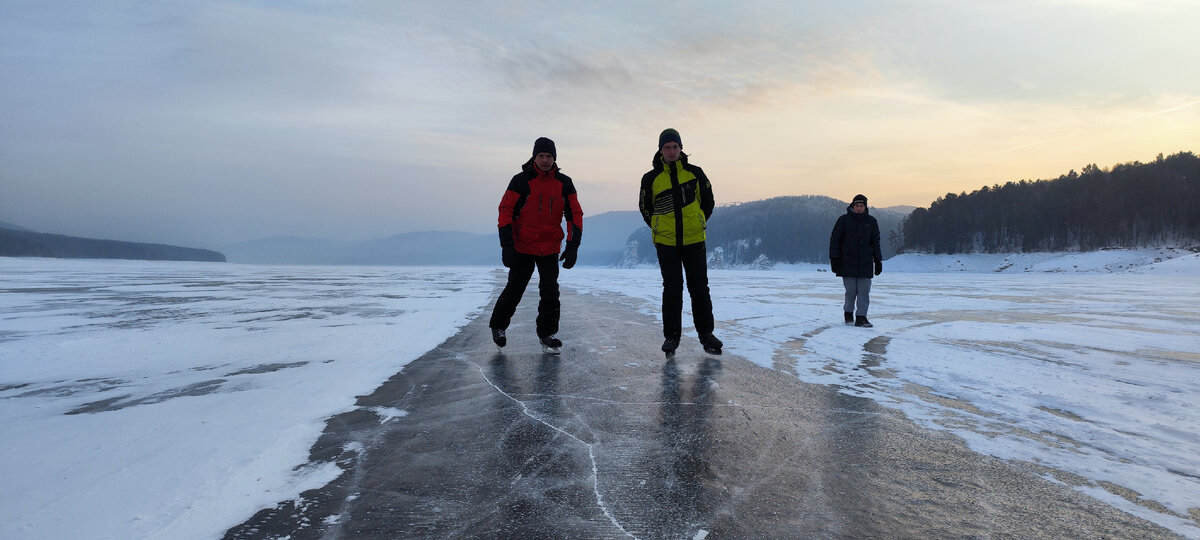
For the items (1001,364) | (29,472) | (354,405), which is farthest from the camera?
(1001,364)

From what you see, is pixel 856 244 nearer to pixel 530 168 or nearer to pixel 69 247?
pixel 530 168

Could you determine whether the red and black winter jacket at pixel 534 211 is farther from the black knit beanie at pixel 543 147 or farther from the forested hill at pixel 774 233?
the forested hill at pixel 774 233

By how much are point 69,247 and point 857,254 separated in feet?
607

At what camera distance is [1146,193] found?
2333 inches

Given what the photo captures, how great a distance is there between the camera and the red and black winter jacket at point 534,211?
15.7 ft

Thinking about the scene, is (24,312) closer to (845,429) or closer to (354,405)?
(354,405)

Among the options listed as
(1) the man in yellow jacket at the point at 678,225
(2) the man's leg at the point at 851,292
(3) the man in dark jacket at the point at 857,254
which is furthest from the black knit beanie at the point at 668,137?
(2) the man's leg at the point at 851,292

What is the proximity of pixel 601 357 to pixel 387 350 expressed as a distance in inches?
77.0

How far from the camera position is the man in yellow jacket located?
458 cm

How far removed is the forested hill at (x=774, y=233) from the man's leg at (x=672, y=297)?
98.5 metres

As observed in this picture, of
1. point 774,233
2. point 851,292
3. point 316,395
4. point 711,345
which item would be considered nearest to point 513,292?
point 711,345

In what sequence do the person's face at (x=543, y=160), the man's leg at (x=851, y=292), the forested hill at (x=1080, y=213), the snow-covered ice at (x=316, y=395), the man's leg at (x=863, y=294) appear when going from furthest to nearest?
the forested hill at (x=1080, y=213) → the man's leg at (x=851, y=292) → the man's leg at (x=863, y=294) → the person's face at (x=543, y=160) → the snow-covered ice at (x=316, y=395)

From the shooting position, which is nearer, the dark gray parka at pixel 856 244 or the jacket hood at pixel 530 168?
the jacket hood at pixel 530 168

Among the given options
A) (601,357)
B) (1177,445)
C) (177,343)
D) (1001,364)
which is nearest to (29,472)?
(601,357)
